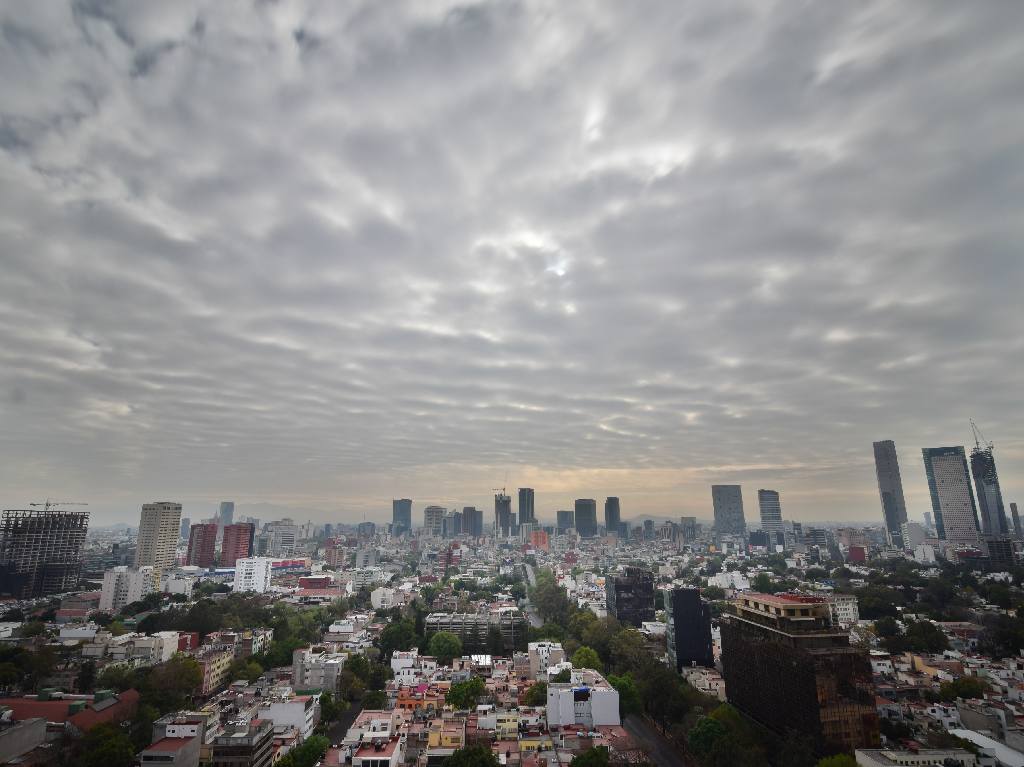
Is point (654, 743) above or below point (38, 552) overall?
below

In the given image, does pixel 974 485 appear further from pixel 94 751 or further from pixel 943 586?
pixel 94 751

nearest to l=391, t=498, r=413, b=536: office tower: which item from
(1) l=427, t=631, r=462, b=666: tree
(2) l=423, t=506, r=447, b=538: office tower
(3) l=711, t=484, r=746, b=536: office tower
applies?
(2) l=423, t=506, r=447, b=538: office tower

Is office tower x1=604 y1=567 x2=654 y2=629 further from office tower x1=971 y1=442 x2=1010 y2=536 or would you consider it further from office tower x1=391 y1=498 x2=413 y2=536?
office tower x1=391 y1=498 x2=413 y2=536

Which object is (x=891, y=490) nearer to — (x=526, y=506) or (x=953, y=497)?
(x=953, y=497)

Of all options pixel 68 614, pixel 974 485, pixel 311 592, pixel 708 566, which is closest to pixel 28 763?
pixel 68 614

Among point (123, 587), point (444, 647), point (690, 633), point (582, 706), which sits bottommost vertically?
point (582, 706)

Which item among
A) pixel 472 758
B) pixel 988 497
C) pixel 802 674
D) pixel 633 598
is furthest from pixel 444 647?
pixel 988 497

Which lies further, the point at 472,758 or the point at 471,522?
the point at 471,522

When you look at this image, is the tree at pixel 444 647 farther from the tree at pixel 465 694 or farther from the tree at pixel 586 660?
the tree at pixel 465 694
